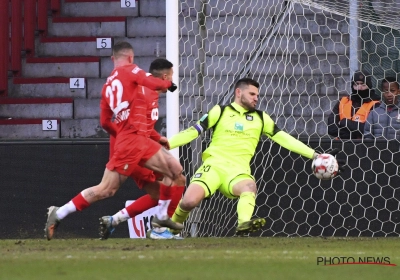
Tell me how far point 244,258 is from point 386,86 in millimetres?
3998

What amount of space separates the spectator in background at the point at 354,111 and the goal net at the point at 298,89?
0.72ft

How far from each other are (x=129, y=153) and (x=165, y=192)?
2.15 ft

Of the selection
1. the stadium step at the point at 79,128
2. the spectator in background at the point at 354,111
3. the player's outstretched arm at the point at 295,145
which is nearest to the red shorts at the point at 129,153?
the player's outstretched arm at the point at 295,145

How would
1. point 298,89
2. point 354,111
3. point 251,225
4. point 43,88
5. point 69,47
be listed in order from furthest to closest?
point 69,47, point 43,88, point 298,89, point 354,111, point 251,225

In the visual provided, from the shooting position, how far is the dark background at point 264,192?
8.91 m

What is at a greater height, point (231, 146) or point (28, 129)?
point (231, 146)

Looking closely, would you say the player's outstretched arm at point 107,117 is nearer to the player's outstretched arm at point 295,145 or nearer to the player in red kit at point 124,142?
the player in red kit at point 124,142

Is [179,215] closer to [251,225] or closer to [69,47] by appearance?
[251,225]

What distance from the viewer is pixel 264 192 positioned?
9.10m

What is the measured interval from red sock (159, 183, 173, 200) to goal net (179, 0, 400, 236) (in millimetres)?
1195

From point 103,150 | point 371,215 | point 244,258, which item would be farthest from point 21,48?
point 244,258

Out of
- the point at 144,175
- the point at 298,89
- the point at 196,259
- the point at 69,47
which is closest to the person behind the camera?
the point at 196,259

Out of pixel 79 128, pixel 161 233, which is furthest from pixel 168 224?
pixel 79 128

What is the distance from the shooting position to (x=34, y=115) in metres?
12.0
